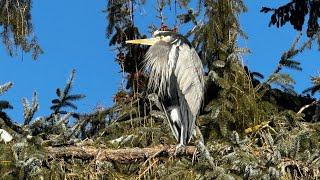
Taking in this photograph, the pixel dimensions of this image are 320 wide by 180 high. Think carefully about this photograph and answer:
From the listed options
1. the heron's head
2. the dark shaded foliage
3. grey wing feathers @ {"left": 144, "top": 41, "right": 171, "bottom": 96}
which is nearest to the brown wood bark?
grey wing feathers @ {"left": 144, "top": 41, "right": 171, "bottom": 96}

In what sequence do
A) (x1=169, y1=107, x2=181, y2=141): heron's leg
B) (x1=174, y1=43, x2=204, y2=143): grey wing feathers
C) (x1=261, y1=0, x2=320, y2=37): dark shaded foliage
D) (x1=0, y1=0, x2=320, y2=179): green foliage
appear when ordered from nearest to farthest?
1. (x1=0, y1=0, x2=320, y2=179): green foliage
2. (x1=169, y1=107, x2=181, y2=141): heron's leg
3. (x1=174, y1=43, x2=204, y2=143): grey wing feathers
4. (x1=261, y1=0, x2=320, y2=37): dark shaded foliage

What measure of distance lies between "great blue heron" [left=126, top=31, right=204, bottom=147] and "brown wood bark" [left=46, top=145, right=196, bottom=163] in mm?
1105

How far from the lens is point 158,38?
610cm

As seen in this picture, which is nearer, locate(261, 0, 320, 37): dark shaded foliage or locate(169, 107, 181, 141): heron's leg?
locate(169, 107, 181, 141): heron's leg

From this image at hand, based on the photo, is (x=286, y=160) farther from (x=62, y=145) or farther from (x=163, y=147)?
(x=62, y=145)

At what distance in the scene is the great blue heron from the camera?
18.8 feet

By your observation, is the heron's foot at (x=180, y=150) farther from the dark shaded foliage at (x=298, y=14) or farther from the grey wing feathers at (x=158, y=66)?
the dark shaded foliage at (x=298, y=14)

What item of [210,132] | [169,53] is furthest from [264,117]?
[169,53]

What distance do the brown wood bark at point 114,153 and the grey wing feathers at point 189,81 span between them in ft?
3.33

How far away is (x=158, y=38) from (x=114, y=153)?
1906 millimetres

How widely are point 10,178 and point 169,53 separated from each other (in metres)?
2.58

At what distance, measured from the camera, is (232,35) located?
5688 mm

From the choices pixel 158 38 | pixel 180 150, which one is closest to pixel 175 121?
pixel 158 38

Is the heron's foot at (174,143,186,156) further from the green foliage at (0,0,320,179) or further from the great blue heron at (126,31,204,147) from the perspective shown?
the great blue heron at (126,31,204,147)
